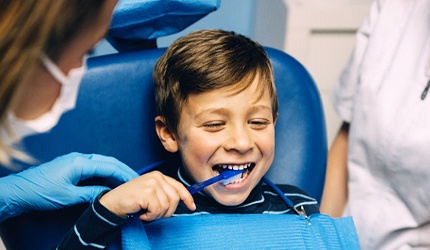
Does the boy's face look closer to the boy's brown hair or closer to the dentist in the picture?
the boy's brown hair

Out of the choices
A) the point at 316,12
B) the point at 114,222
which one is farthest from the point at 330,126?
the point at 114,222

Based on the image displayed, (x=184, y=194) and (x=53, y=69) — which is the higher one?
(x=53, y=69)

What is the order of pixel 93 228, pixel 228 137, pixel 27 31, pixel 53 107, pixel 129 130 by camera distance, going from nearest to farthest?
pixel 27 31
pixel 53 107
pixel 93 228
pixel 228 137
pixel 129 130

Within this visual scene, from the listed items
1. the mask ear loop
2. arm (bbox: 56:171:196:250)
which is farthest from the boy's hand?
the mask ear loop

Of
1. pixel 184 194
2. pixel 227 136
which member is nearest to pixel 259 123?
pixel 227 136

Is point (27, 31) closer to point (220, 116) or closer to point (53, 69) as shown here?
point (53, 69)

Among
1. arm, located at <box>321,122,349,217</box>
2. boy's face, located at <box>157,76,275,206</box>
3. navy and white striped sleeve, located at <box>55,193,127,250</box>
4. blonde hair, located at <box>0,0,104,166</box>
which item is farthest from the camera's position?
arm, located at <box>321,122,349,217</box>

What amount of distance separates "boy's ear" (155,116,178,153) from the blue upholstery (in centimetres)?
3

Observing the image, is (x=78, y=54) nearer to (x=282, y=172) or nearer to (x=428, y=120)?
(x=282, y=172)

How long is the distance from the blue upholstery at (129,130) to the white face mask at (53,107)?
35cm

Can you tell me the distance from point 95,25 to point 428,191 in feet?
2.74

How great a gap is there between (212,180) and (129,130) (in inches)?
8.8

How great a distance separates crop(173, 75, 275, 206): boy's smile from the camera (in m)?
1.09

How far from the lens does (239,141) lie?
3.51 feet
